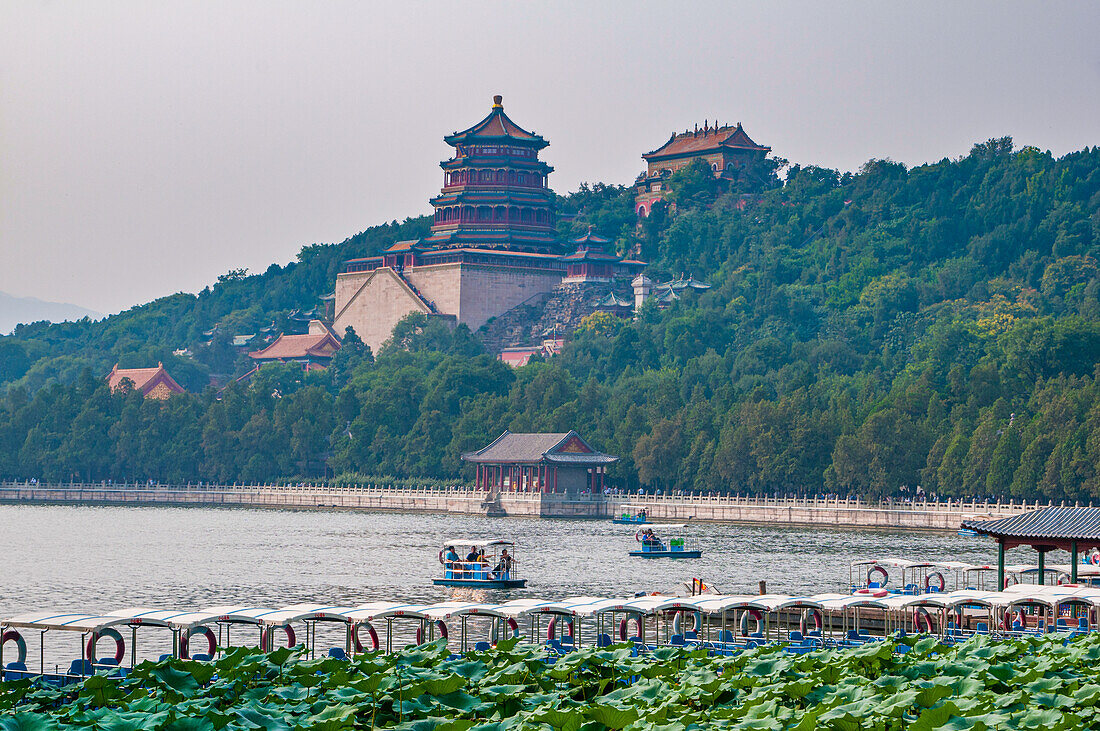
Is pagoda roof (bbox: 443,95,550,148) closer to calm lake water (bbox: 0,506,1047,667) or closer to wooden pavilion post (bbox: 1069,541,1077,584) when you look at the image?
calm lake water (bbox: 0,506,1047,667)

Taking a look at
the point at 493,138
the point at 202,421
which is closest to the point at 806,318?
the point at 493,138

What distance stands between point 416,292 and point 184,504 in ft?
141

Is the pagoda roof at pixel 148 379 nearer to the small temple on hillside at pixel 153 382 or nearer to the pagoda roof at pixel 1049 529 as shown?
the small temple on hillside at pixel 153 382

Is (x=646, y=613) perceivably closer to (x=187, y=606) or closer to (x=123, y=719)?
(x=123, y=719)

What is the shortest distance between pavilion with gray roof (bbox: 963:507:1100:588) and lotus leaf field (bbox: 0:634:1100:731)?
15427 millimetres

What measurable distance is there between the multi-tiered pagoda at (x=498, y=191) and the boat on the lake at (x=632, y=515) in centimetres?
6204

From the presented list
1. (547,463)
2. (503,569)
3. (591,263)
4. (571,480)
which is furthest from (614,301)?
(503,569)

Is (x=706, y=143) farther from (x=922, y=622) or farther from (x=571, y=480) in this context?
(x=922, y=622)

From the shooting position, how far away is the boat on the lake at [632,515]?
90.8 meters

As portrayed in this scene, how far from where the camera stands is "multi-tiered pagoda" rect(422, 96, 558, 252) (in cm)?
15638

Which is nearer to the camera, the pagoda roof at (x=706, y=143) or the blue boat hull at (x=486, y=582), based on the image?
the blue boat hull at (x=486, y=582)

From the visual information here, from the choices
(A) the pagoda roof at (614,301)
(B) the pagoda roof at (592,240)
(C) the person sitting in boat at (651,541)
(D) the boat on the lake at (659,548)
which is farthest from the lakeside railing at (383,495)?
(B) the pagoda roof at (592,240)

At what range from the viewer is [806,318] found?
147125 millimetres

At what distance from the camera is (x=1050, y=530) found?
1577 inches
